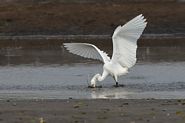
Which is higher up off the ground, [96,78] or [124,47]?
[124,47]

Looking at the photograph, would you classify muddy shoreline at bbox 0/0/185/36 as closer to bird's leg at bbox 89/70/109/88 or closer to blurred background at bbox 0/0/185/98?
blurred background at bbox 0/0/185/98

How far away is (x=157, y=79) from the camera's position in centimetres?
1914

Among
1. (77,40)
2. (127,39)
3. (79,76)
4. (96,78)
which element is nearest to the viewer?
(96,78)

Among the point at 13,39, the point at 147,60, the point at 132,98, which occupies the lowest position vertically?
the point at 13,39

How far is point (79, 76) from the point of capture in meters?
20.4

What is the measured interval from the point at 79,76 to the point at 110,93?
3740 millimetres

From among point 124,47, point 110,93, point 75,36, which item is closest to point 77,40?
point 75,36

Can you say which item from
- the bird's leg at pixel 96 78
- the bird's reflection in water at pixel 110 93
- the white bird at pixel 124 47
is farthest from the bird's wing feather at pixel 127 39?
the bird's reflection in water at pixel 110 93

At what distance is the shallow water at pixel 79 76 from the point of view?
16625mm

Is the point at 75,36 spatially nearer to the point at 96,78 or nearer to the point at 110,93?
the point at 96,78

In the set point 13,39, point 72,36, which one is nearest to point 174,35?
point 72,36
